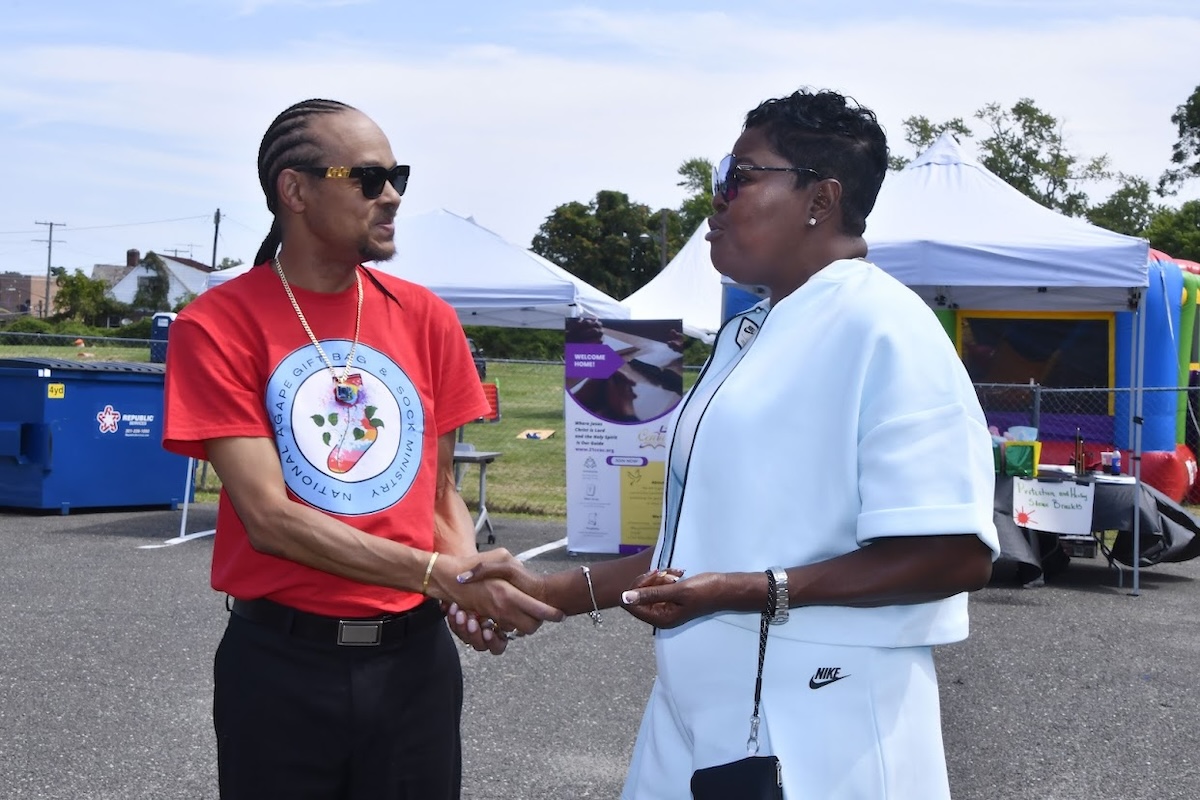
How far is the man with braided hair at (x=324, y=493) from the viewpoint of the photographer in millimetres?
2516

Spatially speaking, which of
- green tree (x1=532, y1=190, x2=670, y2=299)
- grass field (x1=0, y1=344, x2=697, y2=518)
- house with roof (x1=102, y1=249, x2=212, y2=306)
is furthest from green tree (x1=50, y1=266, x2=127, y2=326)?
grass field (x1=0, y1=344, x2=697, y2=518)

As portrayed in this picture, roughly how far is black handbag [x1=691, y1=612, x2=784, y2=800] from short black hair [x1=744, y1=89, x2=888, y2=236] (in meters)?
0.74

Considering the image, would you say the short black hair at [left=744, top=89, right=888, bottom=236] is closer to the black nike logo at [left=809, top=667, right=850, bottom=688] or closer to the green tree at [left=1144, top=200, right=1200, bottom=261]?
the black nike logo at [left=809, top=667, right=850, bottom=688]

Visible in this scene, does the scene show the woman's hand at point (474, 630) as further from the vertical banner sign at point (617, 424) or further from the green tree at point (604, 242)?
the green tree at point (604, 242)

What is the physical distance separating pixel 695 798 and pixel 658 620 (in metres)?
0.29

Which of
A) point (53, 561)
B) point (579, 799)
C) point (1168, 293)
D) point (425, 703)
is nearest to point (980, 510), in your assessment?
point (425, 703)

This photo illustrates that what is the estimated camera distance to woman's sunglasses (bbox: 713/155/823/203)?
7.02 ft

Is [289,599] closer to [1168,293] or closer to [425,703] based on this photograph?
[425,703]

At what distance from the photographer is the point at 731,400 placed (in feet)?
6.52

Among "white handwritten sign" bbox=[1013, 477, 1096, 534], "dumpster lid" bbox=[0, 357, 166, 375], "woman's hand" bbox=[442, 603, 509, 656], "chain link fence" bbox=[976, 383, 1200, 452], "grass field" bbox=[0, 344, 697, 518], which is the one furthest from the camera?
"chain link fence" bbox=[976, 383, 1200, 452]

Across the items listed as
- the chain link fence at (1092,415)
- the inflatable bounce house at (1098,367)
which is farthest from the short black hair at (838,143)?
the chain link fence at (1092,415)

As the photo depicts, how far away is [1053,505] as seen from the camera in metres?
9.49

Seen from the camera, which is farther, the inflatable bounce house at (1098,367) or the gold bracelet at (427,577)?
the inflatable bounce house at (1098,367)

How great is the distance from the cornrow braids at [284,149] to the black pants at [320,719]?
86 cm
